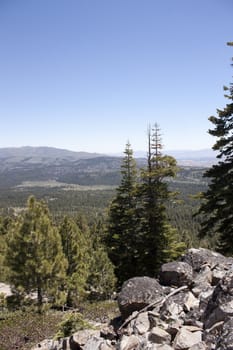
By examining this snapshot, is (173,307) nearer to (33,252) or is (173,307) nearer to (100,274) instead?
(33,252)

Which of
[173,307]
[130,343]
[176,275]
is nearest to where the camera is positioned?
[130,343]

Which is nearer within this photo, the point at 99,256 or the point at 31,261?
the point at 31,261

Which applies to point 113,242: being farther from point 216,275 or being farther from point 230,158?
point 216,275

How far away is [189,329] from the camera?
7957mm

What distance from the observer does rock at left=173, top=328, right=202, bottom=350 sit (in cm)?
718

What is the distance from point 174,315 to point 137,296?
1.90 m

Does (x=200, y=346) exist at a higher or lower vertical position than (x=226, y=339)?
lower

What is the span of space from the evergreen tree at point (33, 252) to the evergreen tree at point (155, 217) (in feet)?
22.6

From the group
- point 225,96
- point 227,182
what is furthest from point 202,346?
point 225,96

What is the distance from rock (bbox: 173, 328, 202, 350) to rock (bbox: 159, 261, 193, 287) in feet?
12.7

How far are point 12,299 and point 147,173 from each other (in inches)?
487

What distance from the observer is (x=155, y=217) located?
23016mm

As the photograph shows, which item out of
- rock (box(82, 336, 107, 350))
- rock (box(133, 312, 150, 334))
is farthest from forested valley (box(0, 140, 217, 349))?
rock (box(133, 312, 150, 334))

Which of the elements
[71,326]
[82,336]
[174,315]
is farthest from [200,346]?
[71,326]
